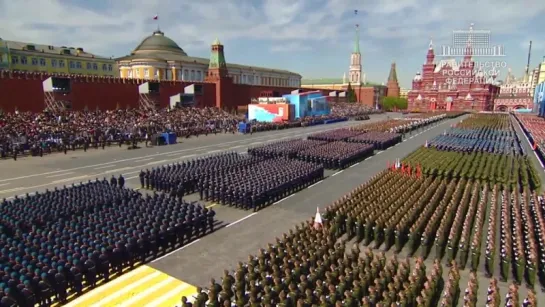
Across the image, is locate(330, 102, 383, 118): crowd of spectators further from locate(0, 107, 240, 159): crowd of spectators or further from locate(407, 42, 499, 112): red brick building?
locate(0, 107, 240, 159): crowd of spectators

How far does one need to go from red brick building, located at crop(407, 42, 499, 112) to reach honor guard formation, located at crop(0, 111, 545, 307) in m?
78.8

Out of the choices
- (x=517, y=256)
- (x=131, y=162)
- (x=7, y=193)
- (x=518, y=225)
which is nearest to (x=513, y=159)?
(x=518, y=225)

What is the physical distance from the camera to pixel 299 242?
31.9ft

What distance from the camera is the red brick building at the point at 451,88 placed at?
284ft

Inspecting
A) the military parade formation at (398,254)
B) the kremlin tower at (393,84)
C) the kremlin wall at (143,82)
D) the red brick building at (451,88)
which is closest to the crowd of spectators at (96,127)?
the kremlin wall at (143,82)

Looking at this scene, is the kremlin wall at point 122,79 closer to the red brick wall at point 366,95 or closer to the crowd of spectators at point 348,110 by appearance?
the red brick wall at point 366,95

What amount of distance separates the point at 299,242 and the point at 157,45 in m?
88.8

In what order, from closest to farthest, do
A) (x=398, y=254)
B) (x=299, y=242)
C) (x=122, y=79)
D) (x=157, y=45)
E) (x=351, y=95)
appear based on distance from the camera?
(x=299, y=242) → (x=398, y=254) → (x=122, y=79) → (x=157, y=45) → (x=351, y=95)

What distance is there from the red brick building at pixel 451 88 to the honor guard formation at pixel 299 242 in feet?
259

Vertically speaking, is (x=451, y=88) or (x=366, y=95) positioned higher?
(x=451, y=88)

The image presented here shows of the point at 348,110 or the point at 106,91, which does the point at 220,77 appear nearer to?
the point at 106,91

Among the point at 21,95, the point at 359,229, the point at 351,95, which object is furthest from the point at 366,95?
the point at 359,229

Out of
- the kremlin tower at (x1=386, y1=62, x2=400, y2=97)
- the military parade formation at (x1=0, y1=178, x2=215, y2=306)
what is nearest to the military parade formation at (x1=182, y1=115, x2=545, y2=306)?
the military parade formation at (x1=0, y1=178, x2=215, y2=306)

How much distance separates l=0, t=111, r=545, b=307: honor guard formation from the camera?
7.35m
